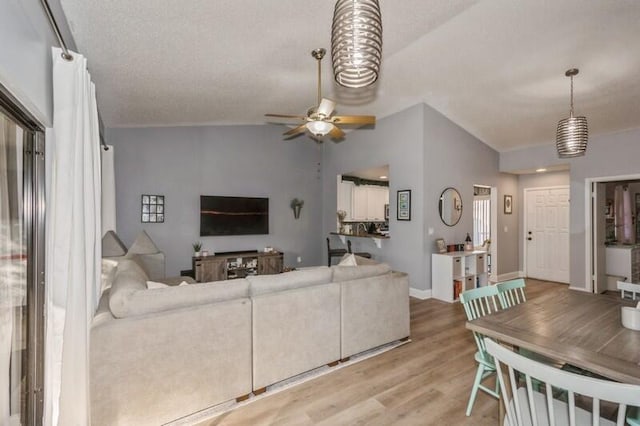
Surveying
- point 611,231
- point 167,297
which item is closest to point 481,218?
point 611,231

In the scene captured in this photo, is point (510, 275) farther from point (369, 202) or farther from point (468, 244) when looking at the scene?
point (369, 202)

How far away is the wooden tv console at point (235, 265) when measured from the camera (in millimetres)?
5191

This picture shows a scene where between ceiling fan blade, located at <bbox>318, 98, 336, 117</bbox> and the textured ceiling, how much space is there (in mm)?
542

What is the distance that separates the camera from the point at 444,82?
4.18 meters

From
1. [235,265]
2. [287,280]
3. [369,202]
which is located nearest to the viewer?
[287,280]

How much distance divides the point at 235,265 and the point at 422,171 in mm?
3780

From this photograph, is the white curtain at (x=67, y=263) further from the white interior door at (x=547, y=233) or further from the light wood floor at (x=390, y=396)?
the white interior door at (x=547, y=233)

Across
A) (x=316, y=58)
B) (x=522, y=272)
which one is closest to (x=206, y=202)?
(x=316, y=58)

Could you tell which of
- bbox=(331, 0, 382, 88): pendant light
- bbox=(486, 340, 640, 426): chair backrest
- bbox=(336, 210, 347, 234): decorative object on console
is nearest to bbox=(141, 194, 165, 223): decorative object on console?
bbox=(336, 210, 347, 234): decorative object on console

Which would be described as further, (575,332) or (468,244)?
(468,244)

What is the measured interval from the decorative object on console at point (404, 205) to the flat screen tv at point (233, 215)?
2.73 m

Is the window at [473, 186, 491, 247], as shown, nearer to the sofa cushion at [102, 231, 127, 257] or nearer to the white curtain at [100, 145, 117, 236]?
the sofa cushion at [102, 231, 127, 257]

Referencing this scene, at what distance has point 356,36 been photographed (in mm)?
1449

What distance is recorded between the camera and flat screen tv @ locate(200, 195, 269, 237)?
5590 millimetres
